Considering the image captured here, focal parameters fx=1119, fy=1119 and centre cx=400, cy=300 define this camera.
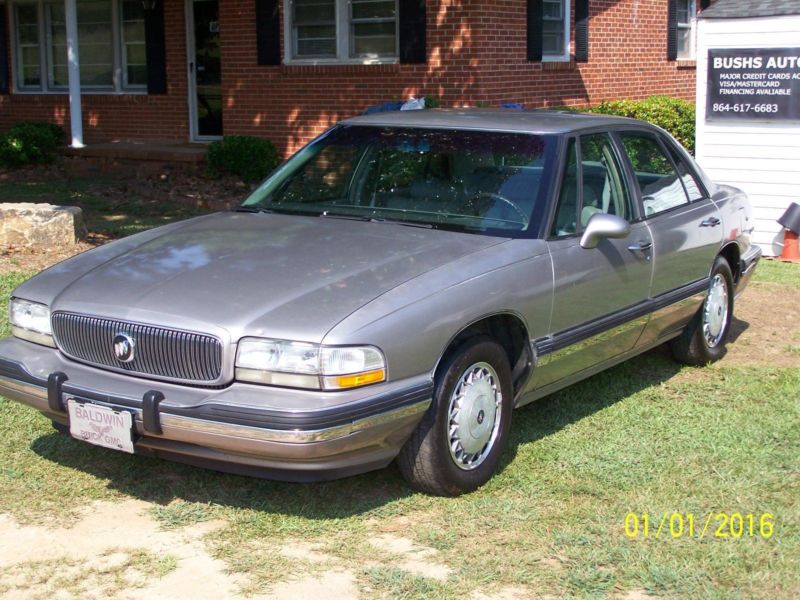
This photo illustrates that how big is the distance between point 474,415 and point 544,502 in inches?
18.7

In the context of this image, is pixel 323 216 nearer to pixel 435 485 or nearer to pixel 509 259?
pixel 509 259

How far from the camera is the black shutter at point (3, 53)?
18.6 m

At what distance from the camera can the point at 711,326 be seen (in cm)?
705

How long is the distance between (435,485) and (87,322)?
1.61 m

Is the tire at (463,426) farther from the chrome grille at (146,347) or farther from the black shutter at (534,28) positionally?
the black shutter at (534,28)

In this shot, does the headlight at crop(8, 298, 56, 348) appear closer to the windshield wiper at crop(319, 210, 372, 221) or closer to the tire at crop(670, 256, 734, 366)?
the windshield wiper at crop(319, 210, 372, 221)

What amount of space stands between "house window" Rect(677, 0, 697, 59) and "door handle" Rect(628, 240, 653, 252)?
46.8ft

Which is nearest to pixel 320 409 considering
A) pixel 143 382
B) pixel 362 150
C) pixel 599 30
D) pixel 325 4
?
pixel 143 382

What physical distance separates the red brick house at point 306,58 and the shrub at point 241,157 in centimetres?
54

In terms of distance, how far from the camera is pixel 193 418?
4.23 m

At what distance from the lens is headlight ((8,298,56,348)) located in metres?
4.86

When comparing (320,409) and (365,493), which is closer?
(320,409)

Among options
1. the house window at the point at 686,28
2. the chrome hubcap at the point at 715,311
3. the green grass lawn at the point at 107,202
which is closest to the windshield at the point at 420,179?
the chrome hubcap at the point at 715,311

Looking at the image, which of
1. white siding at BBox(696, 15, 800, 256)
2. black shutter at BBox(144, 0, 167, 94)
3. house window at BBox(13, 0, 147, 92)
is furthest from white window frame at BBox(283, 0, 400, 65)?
white siding at BBox(696, 15, 800, 256)
